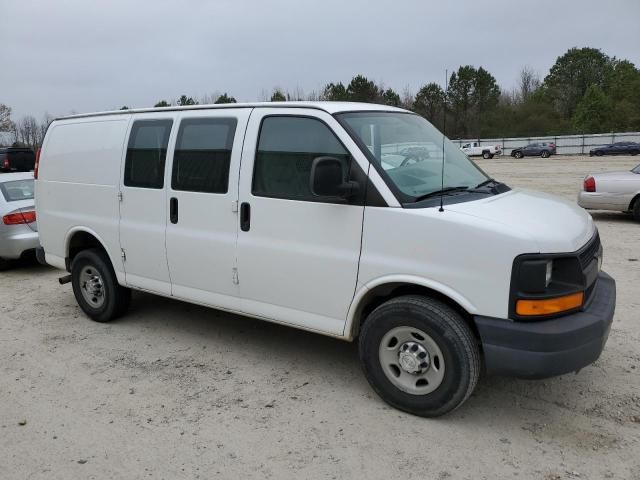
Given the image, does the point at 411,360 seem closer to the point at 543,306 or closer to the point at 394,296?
the point at 394,296

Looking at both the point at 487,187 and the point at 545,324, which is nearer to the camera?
the point at 545,324

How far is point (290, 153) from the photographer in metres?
4.15

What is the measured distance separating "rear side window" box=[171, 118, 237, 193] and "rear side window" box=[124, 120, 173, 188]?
7.5 inches

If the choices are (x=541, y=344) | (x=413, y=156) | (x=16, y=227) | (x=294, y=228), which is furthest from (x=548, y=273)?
(x=16, y=227)

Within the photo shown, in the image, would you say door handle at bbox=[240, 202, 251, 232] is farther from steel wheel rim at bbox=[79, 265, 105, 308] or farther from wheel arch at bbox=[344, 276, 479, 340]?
steel wheel rim at bbox=[79, 265, 105, 308]

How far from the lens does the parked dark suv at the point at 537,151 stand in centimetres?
5046

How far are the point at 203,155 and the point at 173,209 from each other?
1.88ft

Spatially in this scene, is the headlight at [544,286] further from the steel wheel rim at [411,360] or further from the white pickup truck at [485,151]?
the white pickup truck at [485,151]

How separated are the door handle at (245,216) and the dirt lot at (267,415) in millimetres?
1197

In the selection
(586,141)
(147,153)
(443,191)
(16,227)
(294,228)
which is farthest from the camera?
(586,141)

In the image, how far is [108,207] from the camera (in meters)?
5.38

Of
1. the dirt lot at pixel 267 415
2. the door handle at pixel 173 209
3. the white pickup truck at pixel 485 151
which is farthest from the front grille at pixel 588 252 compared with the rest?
the white pickup truck at pixel 485 151

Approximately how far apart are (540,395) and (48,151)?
5381 mm

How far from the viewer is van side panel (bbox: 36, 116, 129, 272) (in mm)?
5352
